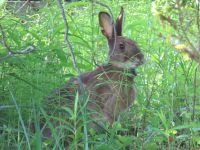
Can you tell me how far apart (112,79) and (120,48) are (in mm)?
366

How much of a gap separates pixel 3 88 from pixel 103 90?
104 centimetres

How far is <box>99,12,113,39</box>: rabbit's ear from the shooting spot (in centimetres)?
504

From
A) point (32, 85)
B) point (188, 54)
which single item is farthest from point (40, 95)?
point (188, 54)

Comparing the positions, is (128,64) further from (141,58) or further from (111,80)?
(111,80)

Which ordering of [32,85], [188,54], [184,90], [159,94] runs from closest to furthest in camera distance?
[188,54], [32,85], [184,90], [159,94]

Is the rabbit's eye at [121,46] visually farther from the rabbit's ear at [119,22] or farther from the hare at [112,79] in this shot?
the rabbit's ear at [119,22]

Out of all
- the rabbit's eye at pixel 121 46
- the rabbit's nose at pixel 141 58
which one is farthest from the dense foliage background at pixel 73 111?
the rabbit's eye at pixel 121 46

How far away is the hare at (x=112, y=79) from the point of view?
444 centimetres

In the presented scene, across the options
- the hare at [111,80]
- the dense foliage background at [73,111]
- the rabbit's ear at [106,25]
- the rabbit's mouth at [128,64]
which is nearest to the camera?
the dense foliage background at [73,111]

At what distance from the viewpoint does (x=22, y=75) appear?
404 centimetres

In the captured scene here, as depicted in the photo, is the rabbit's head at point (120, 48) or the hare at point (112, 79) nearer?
the hare at point (112, 79)

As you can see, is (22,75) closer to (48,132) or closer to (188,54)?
(48,132)

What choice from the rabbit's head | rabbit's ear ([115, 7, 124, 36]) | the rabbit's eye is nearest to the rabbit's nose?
the rabbit's head

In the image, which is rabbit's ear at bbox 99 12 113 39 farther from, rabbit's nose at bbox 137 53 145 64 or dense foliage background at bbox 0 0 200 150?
rabbit's nose at bbox 137 53 145 64
